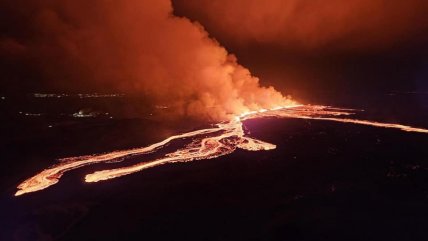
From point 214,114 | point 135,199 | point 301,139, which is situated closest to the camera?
point 135,199

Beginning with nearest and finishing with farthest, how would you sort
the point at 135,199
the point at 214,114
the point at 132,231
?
the point at 132,231
the point at 135,199
the point at 214,114

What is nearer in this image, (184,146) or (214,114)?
(184,146)

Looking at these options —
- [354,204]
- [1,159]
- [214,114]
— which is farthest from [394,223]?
[214,114]

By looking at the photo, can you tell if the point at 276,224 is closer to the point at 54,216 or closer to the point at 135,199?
the point at 135,199

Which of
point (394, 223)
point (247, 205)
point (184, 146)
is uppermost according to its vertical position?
point (184, 146)

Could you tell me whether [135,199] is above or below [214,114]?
below

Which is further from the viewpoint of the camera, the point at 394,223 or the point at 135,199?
the point at 135,199

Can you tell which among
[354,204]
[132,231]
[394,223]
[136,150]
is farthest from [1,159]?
[394,223]

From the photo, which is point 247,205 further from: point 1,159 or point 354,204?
point 1,159

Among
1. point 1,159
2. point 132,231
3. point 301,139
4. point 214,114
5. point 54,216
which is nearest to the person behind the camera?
point 132,231
